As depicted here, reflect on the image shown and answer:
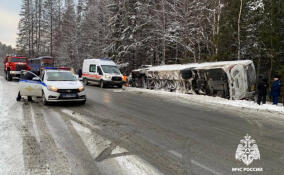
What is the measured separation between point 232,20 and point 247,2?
5.57ft

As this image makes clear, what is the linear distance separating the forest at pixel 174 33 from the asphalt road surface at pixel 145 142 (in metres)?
9.62

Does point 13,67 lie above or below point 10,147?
above

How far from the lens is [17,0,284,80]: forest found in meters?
15.7

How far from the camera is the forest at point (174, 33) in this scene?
1566 cm

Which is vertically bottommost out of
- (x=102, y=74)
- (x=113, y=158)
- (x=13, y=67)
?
(x=113, y=158)

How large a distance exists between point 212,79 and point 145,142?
9.80 metres

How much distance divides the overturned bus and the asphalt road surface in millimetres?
4206

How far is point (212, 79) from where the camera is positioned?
13.7m

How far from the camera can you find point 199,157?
428 cm

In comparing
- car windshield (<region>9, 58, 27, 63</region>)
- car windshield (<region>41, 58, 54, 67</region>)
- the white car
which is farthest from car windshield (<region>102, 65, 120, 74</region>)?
car windshield (<region>41, 58, 54, 67</region>)

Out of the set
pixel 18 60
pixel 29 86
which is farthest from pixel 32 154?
pixel 18 60

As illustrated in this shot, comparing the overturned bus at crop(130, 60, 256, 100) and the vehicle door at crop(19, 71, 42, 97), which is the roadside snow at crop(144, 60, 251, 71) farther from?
the vehicle door at crop(19, 71, 42, 97)

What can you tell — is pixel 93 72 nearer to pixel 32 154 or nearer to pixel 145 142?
pixel 145 142

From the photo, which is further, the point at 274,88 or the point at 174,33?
the point at 174,33
